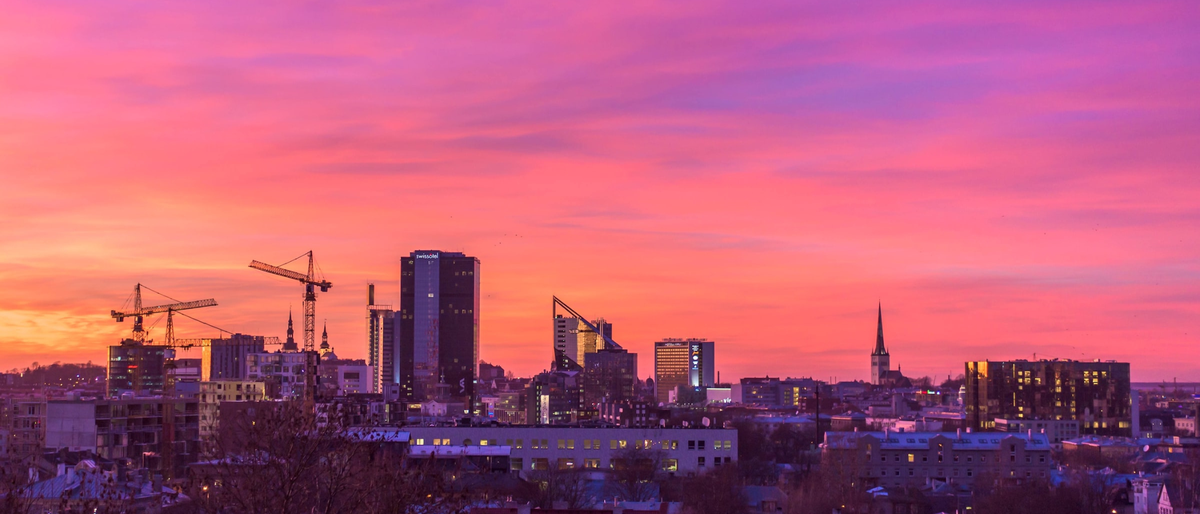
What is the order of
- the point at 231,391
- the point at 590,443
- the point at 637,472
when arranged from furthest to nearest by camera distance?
the point at 231,391 → the point at 590,443 → the point at 637,472

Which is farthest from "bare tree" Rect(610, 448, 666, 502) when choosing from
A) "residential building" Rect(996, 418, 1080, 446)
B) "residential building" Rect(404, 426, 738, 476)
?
"residential building" Rect(996, 418, 1080, 446)

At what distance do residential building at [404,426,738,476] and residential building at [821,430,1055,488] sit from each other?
32.1ft

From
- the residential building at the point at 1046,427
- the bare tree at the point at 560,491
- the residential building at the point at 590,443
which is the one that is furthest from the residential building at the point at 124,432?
the residential building at the point at 1046,427

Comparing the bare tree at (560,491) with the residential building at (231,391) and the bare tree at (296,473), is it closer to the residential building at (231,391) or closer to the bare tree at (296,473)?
the bare tree at (296,473)

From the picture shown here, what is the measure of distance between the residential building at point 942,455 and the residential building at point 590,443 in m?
9.79

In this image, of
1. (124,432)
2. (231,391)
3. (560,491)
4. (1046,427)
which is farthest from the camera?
(1046,427)

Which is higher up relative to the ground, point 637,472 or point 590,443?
point 590,443

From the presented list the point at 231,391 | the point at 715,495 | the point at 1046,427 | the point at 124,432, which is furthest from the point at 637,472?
the point at 1046,427

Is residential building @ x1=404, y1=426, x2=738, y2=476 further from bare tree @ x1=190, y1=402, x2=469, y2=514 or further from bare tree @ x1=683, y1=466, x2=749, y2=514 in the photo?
bare tree @ x1=190, y1=402, x2=469, y2=514

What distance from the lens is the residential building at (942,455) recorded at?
382ft

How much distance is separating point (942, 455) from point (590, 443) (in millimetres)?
29916

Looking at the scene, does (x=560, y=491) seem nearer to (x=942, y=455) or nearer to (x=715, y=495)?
(x=715, y=495)

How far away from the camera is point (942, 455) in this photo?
394 ft

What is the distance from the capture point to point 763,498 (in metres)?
89.4
